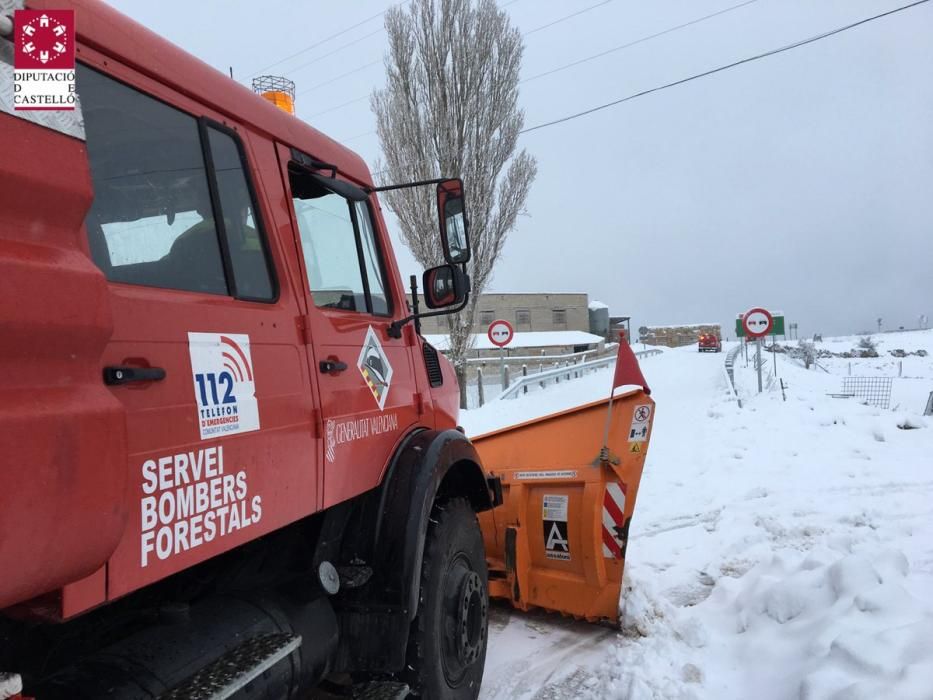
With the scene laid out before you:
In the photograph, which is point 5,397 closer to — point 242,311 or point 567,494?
point 242,311

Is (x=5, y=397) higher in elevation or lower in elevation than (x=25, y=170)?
lower

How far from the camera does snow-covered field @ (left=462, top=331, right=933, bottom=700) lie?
9.41ft

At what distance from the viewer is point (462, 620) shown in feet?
9.40

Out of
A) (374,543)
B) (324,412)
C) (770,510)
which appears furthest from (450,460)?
(770,510)

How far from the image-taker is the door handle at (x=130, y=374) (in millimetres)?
1363

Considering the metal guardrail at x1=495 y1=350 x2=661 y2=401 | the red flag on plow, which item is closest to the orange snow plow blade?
the red flag on plow

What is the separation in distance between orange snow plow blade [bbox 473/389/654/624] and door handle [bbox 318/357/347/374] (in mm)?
2286

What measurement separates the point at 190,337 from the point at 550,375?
1719cm

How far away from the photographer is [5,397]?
1.06 meters

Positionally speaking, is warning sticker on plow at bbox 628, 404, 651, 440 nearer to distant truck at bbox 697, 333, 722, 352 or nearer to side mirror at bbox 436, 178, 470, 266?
side mirror at bbox 436, 178, 470, 266

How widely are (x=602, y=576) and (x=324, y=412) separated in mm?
2570

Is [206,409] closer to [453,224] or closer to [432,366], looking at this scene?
[453,224]

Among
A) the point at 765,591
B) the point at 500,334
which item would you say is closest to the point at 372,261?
the point at 765,591

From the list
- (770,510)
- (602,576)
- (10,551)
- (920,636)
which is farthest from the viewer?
(770,510)
